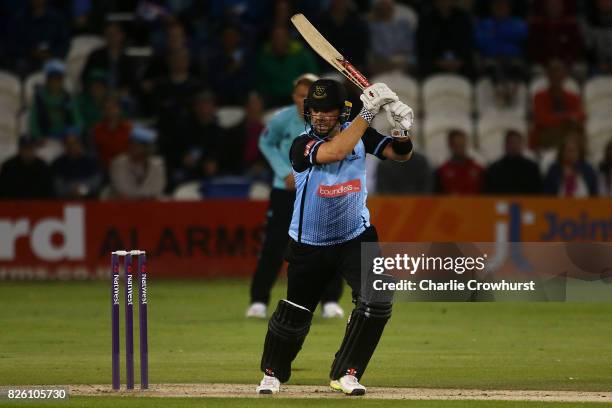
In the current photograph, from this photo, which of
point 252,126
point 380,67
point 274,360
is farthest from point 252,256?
point 274,360

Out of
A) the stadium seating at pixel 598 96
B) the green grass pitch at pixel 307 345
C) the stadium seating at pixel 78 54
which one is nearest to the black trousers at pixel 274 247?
the green grass pitch at pixel 307 345

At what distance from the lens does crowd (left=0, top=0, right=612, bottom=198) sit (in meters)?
17.8

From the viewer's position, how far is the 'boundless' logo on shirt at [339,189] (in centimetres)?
866

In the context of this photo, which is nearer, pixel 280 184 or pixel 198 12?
pixel 280 184

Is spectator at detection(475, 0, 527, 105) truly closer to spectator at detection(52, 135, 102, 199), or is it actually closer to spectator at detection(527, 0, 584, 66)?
spectator at detection(527, 0, 584, 66)

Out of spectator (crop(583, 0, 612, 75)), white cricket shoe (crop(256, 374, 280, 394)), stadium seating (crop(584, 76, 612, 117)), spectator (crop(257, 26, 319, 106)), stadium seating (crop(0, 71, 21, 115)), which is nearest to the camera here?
white cricket shoe (crop(256, 374, 280, 394))

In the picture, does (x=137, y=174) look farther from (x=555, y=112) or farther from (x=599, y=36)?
(x=599, y=36)

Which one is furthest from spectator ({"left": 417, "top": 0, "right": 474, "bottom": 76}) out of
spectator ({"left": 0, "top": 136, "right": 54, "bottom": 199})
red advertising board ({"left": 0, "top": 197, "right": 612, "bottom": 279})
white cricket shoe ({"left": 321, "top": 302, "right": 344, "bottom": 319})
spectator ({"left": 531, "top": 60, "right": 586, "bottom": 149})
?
white cricket shoe ({"left": 321, "top": 302, "right": 344, "bottom": 319})

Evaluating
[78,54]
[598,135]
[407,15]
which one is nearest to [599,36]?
[598,135]

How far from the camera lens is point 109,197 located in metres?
17.8

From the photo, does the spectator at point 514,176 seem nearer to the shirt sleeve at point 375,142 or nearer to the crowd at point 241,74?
the crowd at point 241,74

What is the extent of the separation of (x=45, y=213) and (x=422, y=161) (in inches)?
185

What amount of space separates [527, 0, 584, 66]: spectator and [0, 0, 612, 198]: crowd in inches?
0.8

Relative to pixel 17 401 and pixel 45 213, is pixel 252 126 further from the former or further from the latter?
pixel 17 401
